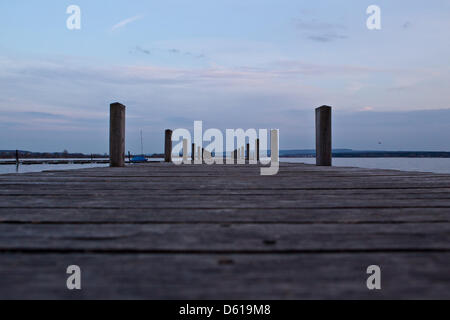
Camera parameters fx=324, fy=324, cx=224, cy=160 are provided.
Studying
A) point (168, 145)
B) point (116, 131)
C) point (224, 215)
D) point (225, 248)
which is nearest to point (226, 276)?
point (225, 248)

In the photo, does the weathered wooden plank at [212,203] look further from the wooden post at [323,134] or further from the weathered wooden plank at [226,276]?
the wooden post at [323,134]

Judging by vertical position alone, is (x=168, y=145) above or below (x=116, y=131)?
above

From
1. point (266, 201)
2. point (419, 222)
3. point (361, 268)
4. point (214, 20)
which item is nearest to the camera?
point (361, 268)

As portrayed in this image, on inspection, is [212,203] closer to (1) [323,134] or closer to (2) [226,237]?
(2) [226,237]

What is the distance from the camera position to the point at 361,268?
1.01m

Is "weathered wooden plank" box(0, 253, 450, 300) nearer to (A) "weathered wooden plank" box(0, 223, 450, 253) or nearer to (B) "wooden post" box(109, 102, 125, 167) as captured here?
(A) "weathered wooden plank" box(0, 223, 450, 253)

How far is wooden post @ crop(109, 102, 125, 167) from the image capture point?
21.2 ft

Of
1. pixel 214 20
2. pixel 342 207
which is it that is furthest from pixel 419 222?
pixel 214 20

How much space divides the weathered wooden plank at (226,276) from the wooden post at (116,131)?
5.63 meters

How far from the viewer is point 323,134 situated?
6.78 m

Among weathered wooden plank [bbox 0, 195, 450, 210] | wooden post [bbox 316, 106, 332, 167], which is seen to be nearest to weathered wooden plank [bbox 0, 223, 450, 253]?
weathered wooden plank [bbox 0, 195, 450, 210]

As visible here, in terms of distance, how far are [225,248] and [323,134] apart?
6.01 m

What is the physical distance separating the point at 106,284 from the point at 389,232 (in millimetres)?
1168
